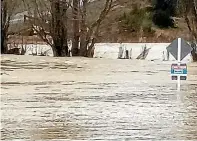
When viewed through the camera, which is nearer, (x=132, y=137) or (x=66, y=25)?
(x=132, y=137)

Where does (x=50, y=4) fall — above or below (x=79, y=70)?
above

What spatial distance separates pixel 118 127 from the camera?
10008 millimetres

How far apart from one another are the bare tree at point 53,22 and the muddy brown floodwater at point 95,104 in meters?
7.10

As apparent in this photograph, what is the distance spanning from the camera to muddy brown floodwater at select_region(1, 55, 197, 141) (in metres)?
9.59

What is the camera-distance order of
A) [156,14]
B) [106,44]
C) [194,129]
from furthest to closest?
[156,14] < [106,44] < [194,129]

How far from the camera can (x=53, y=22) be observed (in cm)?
2912

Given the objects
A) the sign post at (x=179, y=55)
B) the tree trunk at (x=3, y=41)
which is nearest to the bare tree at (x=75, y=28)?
the tree trunk at (x=3, y=41)

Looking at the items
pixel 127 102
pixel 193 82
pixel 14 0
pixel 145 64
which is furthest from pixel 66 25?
pixel 127 102

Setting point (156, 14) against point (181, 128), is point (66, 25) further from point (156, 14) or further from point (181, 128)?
point (181, 128)

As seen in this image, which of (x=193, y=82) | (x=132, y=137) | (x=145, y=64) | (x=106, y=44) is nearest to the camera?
(x=132, y=137)

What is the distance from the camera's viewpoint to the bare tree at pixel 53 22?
28719mm

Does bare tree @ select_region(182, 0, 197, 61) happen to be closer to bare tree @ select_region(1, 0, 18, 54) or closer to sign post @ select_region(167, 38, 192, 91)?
bare tree @ select_region(1, 0, 18, 54)

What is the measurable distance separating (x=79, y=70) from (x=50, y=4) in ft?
26.7

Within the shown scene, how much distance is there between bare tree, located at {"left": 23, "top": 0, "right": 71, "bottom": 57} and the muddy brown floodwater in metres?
7.10
